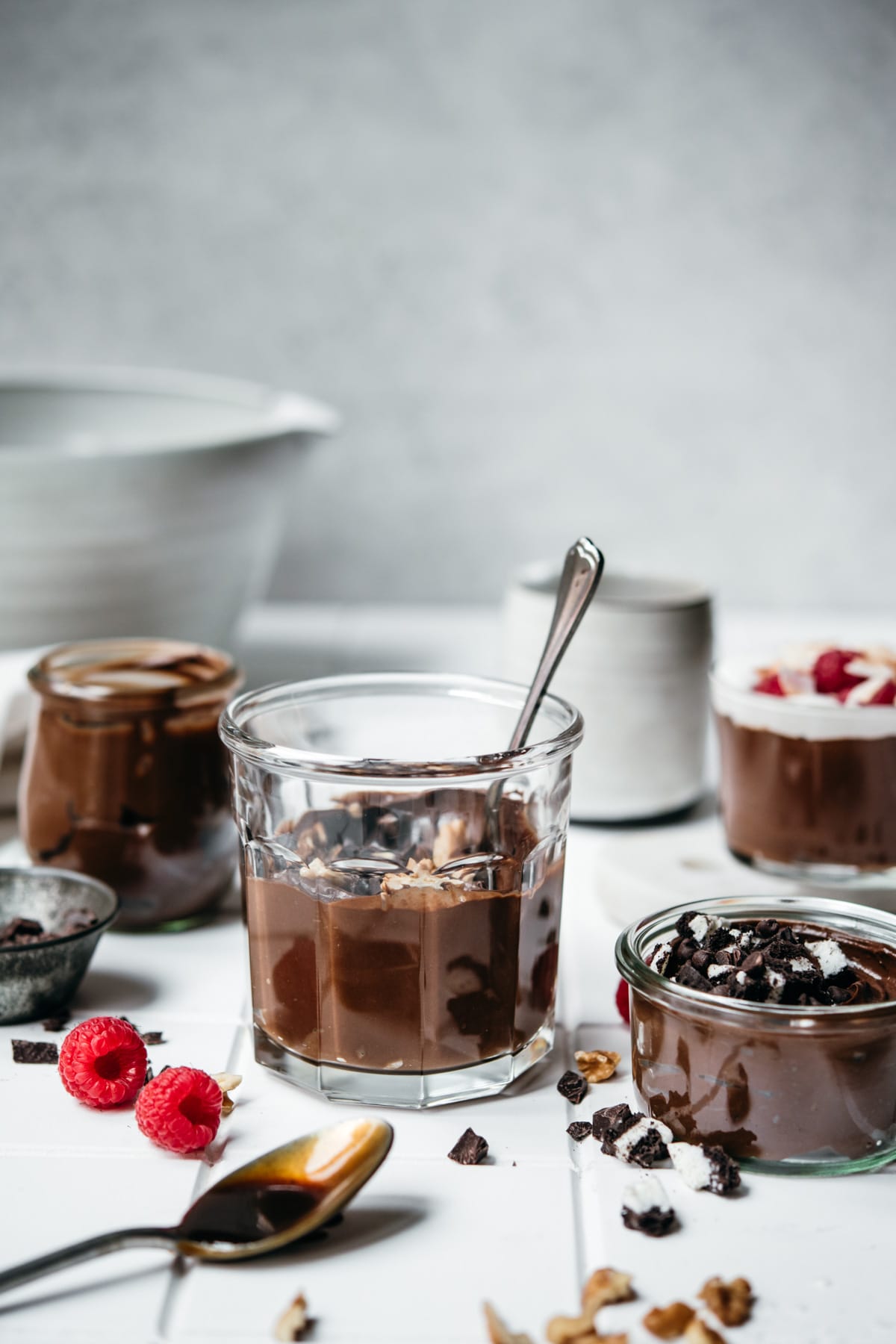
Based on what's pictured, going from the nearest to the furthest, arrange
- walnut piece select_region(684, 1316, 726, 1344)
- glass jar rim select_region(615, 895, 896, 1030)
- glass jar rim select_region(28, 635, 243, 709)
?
walnut piece select_region(684, 1316, 726, 1344)
glass jar rim select_region(615, 895, 896, 1030)
glass jar rim select_region(28, 635, 243, 709)

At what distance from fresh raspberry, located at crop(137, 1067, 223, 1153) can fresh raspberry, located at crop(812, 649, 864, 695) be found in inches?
22.5

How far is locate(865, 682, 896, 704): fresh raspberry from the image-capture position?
1.03 metres

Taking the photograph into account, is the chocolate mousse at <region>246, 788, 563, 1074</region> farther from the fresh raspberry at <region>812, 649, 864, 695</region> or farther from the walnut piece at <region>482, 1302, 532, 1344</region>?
the fresh raspberry at <region>812, 649, 864, 695</region>

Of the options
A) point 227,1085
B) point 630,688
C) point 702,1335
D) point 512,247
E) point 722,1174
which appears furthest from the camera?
point 512,247

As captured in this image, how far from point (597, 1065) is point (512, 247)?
1.44m

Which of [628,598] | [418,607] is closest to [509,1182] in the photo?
[628,598]

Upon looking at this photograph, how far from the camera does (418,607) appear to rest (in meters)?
2.07

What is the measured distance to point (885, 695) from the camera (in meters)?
1.03

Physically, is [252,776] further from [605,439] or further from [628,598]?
[605,439]

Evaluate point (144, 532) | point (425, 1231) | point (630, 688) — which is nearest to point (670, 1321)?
point (425, 1231)

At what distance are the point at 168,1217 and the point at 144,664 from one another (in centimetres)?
49

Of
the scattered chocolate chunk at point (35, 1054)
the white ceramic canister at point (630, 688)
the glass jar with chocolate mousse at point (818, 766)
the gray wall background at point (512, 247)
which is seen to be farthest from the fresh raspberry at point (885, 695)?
the gray wall background at point (512, 247)

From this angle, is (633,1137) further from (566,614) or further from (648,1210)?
(566,614)

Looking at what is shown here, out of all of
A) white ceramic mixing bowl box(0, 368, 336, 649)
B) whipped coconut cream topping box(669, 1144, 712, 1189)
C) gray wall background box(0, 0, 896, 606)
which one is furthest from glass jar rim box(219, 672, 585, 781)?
gray wall background box(0, 0, 896, 606)
